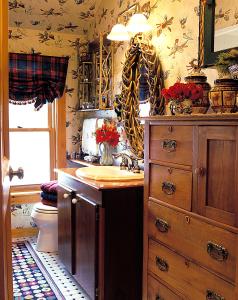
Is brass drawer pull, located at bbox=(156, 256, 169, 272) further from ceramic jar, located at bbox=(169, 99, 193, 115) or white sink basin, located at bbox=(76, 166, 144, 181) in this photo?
ceramic jar, located at bbox=(169, 99, 193, 115)

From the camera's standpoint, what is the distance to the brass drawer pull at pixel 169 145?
179cm

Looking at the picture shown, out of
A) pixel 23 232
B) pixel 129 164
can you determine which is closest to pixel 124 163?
pixel 129 164

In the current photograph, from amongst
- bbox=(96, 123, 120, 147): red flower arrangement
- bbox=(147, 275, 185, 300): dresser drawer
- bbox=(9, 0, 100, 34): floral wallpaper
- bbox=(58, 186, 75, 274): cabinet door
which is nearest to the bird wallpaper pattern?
bbox=(9, 0, 100, 34): floral wallpaper

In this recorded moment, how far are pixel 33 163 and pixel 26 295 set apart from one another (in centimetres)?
167

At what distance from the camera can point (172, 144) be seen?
1809mm

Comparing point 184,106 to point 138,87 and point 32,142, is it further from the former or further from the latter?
point 32,142

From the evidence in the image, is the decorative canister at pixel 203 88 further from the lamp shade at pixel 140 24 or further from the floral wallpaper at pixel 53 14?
the floral wallpaper at pixel 53 14

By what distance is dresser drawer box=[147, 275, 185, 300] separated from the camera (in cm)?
184

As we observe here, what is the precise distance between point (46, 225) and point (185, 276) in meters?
1.93

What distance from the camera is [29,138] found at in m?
3.97

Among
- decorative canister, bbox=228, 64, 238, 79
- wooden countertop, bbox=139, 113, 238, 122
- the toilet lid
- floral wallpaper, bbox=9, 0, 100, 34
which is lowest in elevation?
the toilet lid

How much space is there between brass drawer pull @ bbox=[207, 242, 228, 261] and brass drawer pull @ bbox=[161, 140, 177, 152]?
0.50 metres

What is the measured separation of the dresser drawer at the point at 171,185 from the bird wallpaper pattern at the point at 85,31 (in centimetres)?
82

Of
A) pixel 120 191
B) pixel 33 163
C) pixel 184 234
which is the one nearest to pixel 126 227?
pixel 120 191
